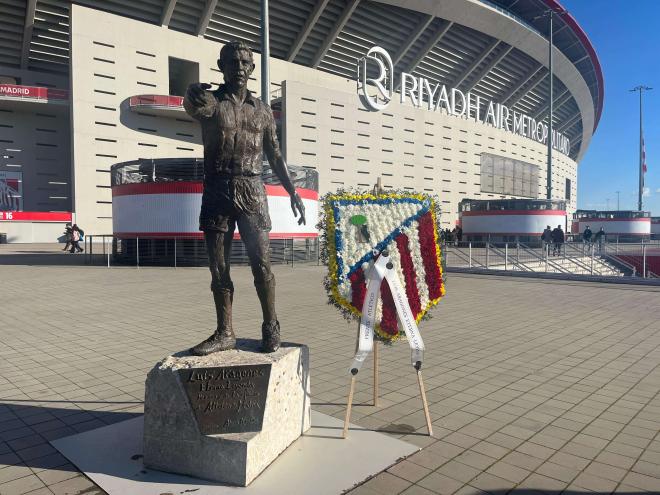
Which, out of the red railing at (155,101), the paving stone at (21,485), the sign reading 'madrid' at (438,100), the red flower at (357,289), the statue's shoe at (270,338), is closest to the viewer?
the paving stone at (21,485)

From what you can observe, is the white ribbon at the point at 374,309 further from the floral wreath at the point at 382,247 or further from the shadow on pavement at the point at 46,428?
the shadow on pavement at the point at 46,428

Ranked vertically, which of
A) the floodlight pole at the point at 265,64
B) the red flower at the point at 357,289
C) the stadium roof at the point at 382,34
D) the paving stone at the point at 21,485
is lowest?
the paving stone at the point at 21,485

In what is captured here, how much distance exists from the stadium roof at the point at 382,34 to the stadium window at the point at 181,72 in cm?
234

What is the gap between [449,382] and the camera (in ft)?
17.6

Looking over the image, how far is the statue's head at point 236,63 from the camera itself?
371 centimetres

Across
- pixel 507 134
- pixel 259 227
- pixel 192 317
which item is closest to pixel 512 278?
pixel 192 317

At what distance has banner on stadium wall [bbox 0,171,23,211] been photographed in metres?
36.7

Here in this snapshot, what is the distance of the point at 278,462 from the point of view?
353 centimetres

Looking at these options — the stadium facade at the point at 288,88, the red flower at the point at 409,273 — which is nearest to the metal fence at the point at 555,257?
the stadium facade at the point at 288,88

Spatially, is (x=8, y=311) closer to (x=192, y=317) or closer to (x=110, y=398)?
(x=192, y=317)

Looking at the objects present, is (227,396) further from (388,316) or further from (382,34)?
(382,34)

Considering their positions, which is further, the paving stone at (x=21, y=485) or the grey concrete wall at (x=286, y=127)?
the grey concrete wall at (x=286, y=127)

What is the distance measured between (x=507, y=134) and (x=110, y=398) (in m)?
57.4

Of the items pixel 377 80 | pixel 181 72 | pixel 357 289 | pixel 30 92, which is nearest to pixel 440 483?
pixel 357 289
